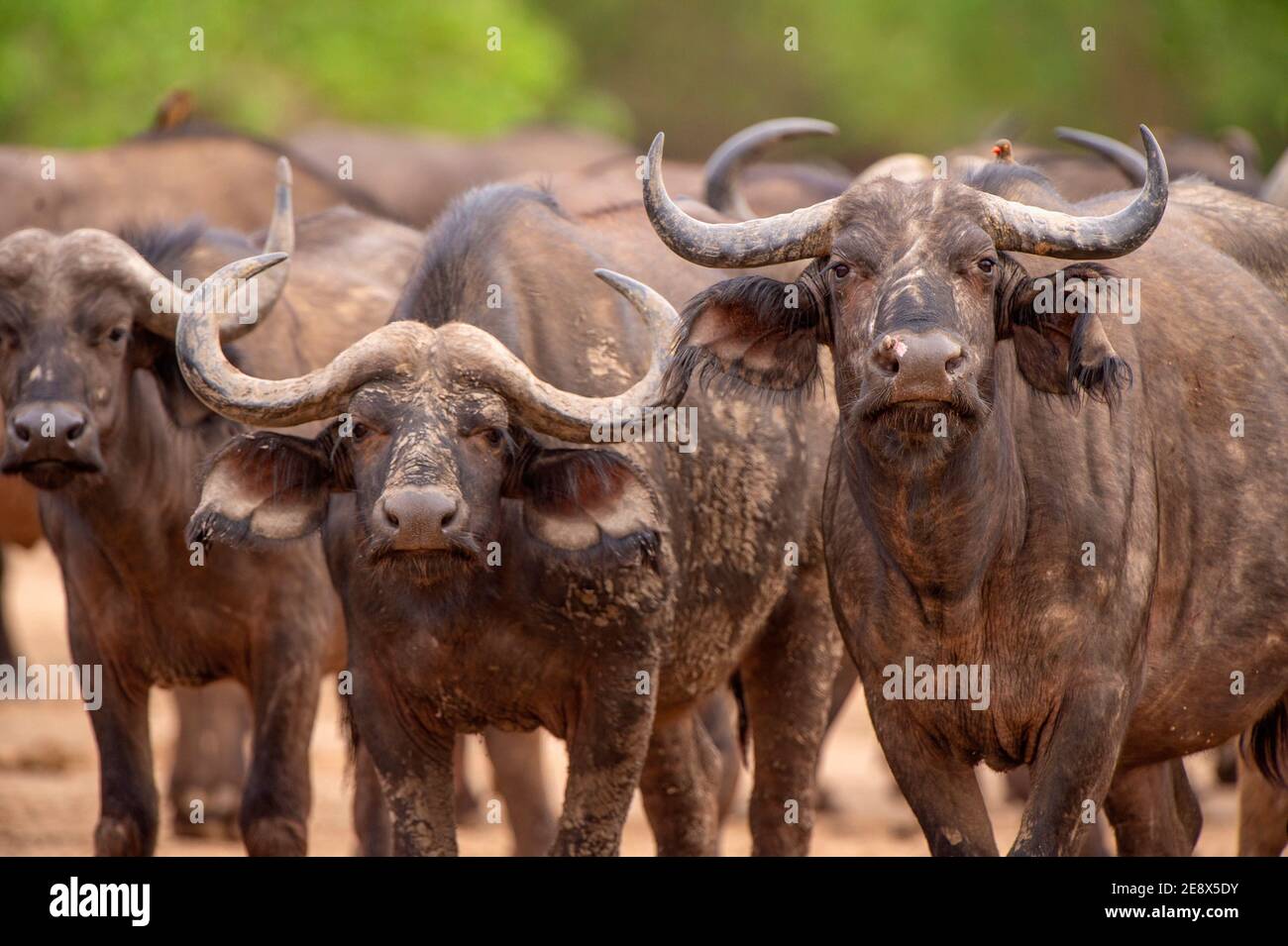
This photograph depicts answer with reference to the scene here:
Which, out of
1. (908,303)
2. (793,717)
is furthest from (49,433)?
(908,303)

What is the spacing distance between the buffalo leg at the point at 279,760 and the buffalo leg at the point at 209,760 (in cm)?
299

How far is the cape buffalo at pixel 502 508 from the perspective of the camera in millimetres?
6656

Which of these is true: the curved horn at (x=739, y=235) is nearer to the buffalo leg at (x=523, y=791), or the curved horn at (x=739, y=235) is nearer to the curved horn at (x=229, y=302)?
the curved horn at (x=229, y=302)

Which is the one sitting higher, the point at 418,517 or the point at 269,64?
the point at 269,64

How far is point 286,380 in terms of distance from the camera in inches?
273

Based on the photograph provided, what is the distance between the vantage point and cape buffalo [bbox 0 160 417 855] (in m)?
8.00

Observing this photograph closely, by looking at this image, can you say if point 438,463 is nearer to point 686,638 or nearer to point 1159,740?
point 686,638

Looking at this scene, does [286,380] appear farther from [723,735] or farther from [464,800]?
[464,800]

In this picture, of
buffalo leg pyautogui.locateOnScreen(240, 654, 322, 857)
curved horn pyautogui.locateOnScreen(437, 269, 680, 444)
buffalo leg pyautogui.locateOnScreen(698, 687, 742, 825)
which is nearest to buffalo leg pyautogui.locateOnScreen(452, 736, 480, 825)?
buffalo leg pyautogui.locateOnScreen(698, 687, 742, 825)

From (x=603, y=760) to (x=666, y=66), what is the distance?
32.0 metres

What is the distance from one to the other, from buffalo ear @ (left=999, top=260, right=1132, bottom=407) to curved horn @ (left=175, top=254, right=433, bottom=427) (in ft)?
6.07
